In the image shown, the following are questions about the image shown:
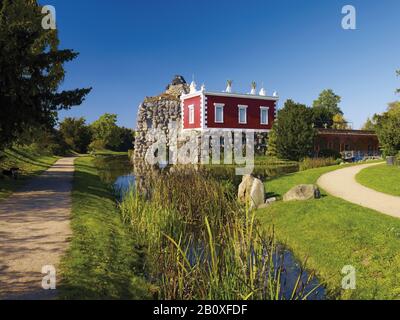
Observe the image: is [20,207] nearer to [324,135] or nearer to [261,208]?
[261,208]

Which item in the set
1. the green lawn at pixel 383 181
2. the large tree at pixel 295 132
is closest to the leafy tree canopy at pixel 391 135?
the green lawn at pixel 383 181

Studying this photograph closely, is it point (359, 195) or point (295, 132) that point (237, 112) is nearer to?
point (295, 132)

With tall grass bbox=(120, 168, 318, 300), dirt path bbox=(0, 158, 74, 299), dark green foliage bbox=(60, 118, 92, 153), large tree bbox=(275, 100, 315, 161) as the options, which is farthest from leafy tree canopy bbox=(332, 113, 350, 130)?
dirt path bbox=(0, 158, 74, 299)

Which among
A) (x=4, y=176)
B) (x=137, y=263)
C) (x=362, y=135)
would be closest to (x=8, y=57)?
(x=4, y=176)

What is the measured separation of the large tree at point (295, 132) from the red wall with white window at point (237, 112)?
4067mm

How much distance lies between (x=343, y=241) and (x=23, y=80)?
12.5 meters

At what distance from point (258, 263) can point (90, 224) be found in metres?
5.37

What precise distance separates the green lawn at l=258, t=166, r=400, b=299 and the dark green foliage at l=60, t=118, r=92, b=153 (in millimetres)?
47260

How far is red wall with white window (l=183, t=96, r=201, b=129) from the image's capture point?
113 feet

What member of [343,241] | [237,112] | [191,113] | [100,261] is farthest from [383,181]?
[191,113]

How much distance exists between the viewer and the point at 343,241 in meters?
8.34

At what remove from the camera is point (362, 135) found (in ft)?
133

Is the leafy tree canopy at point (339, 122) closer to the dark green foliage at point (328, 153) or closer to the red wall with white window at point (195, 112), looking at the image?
the dark green foliage at point (328, 153)

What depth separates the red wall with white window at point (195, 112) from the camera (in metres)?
34.6
